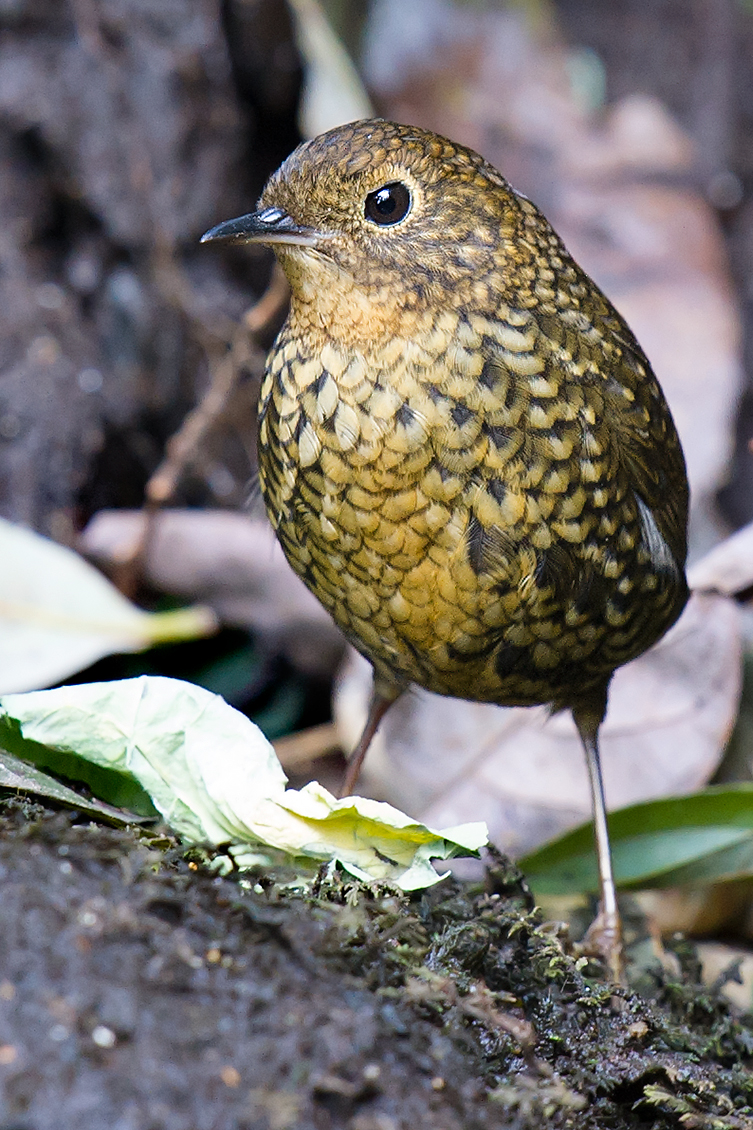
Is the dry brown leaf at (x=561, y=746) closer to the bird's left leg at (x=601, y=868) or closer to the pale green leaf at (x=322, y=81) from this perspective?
the bird's left leg at (x=601, y=868)

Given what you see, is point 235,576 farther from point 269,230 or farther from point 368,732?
point 269,230

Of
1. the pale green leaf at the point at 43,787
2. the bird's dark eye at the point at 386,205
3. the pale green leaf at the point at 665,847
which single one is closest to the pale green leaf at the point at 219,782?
the pale green leaf at the point at 43,787

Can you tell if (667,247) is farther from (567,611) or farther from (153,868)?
(153,868)

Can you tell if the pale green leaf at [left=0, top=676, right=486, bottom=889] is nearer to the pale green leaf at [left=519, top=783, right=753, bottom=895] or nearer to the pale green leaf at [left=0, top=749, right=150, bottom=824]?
the pale green leaf at [left=0, top=749, right=150, bottom=824]

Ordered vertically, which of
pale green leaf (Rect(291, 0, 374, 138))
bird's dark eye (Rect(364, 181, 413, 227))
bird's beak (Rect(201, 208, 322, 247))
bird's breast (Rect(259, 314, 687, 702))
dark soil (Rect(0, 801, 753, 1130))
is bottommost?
dark soil (Rect(0, 801, 753, 1130))

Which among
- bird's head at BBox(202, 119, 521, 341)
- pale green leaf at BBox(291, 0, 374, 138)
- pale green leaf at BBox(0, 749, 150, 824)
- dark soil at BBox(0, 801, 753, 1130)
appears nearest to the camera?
Result: dark soil at BBox(0, 801, 753, 1130)

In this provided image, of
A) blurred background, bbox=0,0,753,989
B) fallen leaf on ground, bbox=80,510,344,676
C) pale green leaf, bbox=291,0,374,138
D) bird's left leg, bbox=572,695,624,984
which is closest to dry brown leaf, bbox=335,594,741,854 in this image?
blurred background, bbox=0,0,753,989
